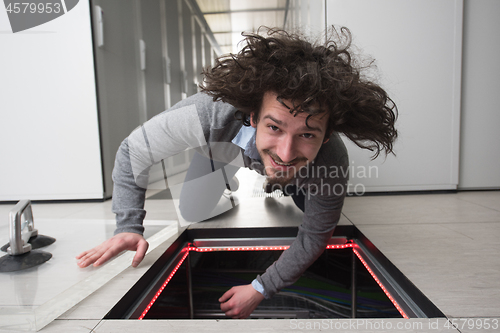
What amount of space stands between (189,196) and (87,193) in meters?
0.83

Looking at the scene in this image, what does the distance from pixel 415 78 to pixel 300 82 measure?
4.77 ft

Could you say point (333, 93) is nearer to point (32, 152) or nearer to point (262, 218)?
point (262, 218)

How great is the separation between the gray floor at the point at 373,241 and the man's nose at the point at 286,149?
0.36m

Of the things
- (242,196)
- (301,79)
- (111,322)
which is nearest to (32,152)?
(242,196)

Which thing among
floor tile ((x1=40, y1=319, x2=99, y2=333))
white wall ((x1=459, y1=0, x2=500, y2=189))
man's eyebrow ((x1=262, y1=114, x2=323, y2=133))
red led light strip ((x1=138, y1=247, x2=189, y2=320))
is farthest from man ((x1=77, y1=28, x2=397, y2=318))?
white wall ((x1=459, y1=0, x2=500, y2=189))

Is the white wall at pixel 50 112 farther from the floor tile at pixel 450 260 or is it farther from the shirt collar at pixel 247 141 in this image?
the floor tile at pixel 450 260

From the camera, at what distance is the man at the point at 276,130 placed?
28.2 inches

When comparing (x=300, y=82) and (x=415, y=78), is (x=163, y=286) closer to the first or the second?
(x=300, y=82)

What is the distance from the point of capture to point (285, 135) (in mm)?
729

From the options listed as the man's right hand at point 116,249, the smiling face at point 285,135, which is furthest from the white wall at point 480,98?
the man's right hand at point 116,249

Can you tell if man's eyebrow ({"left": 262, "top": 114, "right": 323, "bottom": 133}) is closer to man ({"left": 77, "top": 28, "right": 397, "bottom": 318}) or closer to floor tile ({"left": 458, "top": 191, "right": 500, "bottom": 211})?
man ({"left": 77, "top": 28, "right": 397, "bottom": 318})

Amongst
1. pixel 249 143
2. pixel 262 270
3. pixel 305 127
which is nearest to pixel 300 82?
pixel 305 127

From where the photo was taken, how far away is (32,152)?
72.6 inches

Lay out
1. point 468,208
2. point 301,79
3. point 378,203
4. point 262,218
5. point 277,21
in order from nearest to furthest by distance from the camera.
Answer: point 301,79
point 262,218
point 468,208
point 378,203
point 277,21
